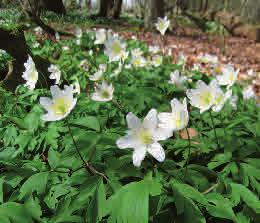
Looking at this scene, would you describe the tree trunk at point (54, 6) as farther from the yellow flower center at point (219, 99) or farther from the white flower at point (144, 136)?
the white flower at point (144, 136)

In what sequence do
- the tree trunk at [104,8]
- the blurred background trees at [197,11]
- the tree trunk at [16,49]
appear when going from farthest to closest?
the tree trunk at [104,8] < the blurred background trees at [197,11] < the tree trunk at [16,49]

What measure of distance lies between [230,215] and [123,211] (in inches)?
21.6

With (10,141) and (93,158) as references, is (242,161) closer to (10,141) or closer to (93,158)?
(93,158)

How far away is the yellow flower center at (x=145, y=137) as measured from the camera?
6.26 feet

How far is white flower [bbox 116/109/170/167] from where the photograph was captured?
1.88 metres

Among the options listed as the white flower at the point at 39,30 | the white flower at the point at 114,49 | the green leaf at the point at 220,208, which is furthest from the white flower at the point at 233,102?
the white flower at the point at 39,30

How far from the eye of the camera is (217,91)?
2391 millimetres

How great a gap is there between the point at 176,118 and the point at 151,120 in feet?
0.60

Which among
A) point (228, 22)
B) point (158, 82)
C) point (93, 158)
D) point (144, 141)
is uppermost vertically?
point (144, 141)

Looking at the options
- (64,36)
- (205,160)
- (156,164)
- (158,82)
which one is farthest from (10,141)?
(64,36)

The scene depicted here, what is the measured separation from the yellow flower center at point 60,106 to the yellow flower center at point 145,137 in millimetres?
441

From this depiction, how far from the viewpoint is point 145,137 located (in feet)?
6.28

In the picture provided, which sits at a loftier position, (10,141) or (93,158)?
(93,158)

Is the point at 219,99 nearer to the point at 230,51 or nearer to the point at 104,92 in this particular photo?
the point at 104,92
